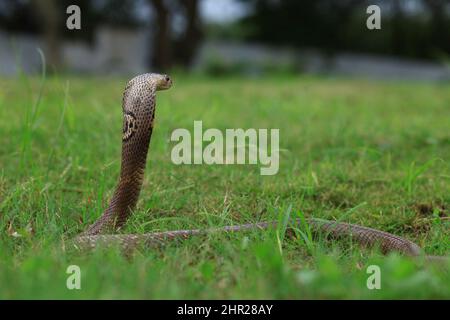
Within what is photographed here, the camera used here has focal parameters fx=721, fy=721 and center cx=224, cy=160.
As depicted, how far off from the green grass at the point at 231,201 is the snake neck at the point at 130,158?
0.36 feet

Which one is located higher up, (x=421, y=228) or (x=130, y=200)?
(x=130, y=200)

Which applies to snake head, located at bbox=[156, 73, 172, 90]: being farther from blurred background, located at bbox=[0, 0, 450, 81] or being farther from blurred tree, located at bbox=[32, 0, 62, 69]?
blurred background, located at bbox=[0, 0, 450, 81]

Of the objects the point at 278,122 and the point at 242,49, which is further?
the point at 242,49

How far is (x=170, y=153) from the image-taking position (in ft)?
14.4

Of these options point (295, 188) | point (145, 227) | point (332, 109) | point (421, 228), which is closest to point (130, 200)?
point (145, 227)

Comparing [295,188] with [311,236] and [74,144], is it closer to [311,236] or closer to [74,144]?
[311,236]

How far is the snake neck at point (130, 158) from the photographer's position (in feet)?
9.29

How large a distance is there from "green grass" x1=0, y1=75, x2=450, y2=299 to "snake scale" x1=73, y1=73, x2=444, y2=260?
74mm

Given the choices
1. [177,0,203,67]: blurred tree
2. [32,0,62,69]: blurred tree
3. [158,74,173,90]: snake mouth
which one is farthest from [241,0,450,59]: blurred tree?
[158,74,173,90]: snake mouth

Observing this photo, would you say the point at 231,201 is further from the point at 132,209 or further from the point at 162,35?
the point at 162,35

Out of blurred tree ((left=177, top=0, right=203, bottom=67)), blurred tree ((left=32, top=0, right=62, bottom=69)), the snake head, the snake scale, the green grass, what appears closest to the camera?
the green grass

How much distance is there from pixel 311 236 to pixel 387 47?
14457 millimetres

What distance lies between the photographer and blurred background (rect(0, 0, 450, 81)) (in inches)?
579

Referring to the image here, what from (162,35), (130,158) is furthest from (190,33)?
(130,158)
